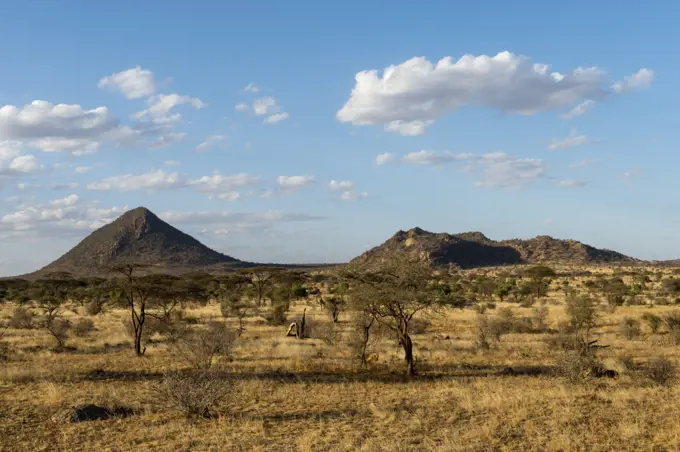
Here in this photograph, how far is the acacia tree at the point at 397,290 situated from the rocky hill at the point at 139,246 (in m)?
104

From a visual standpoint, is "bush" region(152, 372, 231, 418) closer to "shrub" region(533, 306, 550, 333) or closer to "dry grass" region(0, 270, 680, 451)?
"dry grass" region(0, 270, 680, 451)

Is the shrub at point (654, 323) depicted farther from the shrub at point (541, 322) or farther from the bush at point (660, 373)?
the bush at point (660, 373)

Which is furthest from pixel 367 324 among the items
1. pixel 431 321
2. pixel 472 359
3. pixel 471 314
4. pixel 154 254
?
pixel 154 254

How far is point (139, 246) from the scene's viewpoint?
12888 centimetres

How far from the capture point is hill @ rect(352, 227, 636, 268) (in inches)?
5571

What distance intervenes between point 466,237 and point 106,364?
15990 cm

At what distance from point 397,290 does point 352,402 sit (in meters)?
4.55

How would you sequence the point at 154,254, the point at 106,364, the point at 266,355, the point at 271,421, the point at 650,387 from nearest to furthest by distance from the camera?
1. the point at 271,421
2. the point at 650,387
3. the point at 106,364
4. the point at 266,355
5. the point at 154,254

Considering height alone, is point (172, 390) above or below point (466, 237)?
below

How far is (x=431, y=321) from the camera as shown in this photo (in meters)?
36.6

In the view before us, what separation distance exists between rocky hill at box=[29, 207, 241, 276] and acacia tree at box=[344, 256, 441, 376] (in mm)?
103914

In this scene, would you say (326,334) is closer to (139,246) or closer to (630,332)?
(630,332)

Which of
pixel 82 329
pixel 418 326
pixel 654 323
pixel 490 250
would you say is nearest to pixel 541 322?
pixel 654 323

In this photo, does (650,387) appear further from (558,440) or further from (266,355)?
(266,355)
